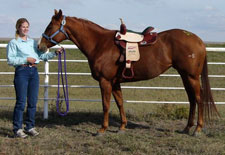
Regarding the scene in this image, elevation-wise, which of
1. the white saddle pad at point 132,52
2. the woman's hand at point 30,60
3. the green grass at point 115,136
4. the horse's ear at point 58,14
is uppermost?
the horse's ear at point 58,14

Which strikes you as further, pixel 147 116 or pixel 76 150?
pixel 147 116

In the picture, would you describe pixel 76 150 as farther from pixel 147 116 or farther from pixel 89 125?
pixel 147 116

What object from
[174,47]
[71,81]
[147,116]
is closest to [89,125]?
[147,116]

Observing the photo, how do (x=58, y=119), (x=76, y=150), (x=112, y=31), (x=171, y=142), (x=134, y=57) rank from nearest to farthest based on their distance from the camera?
(x=76, y=150) → (x=171, y=142) → (x=134, y=57) → (x=112, y=31) → (x=58, y=119)

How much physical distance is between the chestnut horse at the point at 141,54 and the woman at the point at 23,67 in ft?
0.88

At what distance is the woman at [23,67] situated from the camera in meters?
4.38

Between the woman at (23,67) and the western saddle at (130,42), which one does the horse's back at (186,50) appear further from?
the woman at (23,67)

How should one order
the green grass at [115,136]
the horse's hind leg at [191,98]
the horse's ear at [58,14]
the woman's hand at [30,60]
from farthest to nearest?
the horse's hind leg at [191,98], the horse's ear at [58,14], the woman's hand at [30,60], the green grass at [115,136]

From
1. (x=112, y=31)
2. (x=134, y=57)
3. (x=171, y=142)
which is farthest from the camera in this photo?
(x=112, y=31)

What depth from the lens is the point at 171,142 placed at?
437cm

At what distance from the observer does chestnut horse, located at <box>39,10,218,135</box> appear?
4.79 meters

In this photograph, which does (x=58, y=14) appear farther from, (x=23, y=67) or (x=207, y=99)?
(x=207, y=99)

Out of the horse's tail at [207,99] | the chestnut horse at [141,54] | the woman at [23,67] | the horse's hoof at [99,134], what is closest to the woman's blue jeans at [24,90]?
the woman at [23,67]

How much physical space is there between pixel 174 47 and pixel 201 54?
0.47 meters
